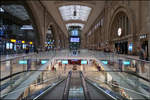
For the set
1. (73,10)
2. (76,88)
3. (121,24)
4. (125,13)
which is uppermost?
(73,10)

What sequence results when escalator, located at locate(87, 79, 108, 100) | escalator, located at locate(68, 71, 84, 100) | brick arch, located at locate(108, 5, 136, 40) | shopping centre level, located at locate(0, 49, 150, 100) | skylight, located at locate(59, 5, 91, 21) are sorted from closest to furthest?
shopping centre level, located at locate(0, 49, 150, 100)
escalator, located at locate(68, 71, 84, 100)
escalator, located at locate(87, 79, 108, 100)
brick arch, located at locate(108, 5, 136, 40)
skylight, located at locate(59, 5, 91, 21)

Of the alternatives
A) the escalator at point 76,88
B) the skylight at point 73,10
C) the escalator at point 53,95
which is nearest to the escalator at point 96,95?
the escalator at point 76,88

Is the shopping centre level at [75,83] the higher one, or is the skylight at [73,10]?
the skylight at [73,10]

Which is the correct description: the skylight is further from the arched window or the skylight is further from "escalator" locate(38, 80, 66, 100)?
"escalator" locate(38, 80, 66, 100)

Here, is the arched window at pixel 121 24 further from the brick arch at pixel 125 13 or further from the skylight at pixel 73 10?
the skylight at pixel 73 10

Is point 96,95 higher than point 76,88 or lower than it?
lower

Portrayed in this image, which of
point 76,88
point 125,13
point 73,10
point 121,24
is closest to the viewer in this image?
point 76,88

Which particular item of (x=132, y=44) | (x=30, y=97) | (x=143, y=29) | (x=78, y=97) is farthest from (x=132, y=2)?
(x=30, y=97)

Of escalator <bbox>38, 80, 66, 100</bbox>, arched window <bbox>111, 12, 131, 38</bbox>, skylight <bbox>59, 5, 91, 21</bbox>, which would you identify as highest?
skylight <bbox>59, 5, 91, 21</bbox>

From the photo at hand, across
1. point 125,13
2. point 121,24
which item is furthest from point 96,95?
point 121,24

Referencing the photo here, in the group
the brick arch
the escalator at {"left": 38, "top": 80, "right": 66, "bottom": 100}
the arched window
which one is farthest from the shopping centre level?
the arched window

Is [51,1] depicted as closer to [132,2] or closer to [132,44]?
[132,2]

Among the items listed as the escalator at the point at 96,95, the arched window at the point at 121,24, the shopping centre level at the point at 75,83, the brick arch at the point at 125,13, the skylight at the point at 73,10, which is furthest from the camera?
the skylight at the point at 73,10

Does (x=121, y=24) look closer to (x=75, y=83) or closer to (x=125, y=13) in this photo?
(x=125, y=13)
